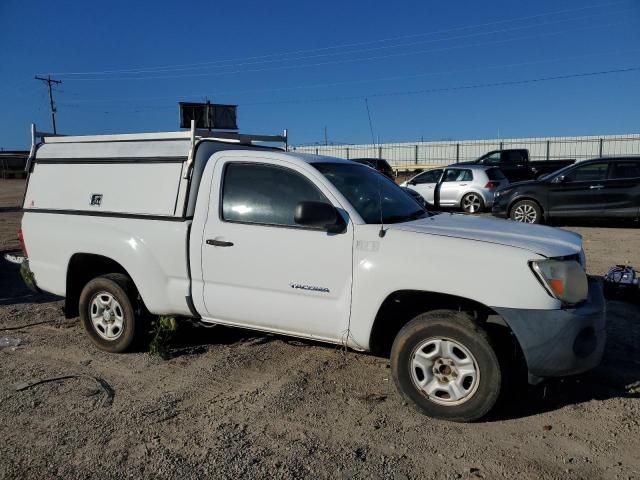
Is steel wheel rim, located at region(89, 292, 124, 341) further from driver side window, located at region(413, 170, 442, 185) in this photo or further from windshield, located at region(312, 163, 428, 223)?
driver side window, located at region(413, 170, 442, 185)

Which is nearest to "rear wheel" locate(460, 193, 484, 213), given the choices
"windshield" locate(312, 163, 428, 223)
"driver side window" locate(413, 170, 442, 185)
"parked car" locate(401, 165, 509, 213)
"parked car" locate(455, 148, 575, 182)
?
"parked car" locate(401, 165, 509, 213)

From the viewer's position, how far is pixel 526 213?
13070 millimetres

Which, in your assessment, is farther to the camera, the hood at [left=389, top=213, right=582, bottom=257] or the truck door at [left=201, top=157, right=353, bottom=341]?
the truck door at [left=201, top=157, right=353, bottom=341]

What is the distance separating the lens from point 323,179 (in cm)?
426

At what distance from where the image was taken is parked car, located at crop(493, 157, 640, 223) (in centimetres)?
1207

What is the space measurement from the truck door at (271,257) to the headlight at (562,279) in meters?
1.27

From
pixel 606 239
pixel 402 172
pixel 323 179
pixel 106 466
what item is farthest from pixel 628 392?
pixel 402 172

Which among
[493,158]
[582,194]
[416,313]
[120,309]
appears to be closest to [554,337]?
[416,313]

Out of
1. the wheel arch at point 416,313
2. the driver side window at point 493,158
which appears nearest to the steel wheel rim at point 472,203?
the driver side window at point 493,158

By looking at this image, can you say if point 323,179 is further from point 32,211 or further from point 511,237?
point 32,211

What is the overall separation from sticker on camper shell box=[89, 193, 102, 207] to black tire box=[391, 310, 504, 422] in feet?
9.81

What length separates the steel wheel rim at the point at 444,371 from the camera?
12.1ft

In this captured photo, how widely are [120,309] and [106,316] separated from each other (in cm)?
21

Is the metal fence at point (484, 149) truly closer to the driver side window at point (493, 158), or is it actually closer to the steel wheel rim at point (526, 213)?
the driver side window at point (493, 158)
